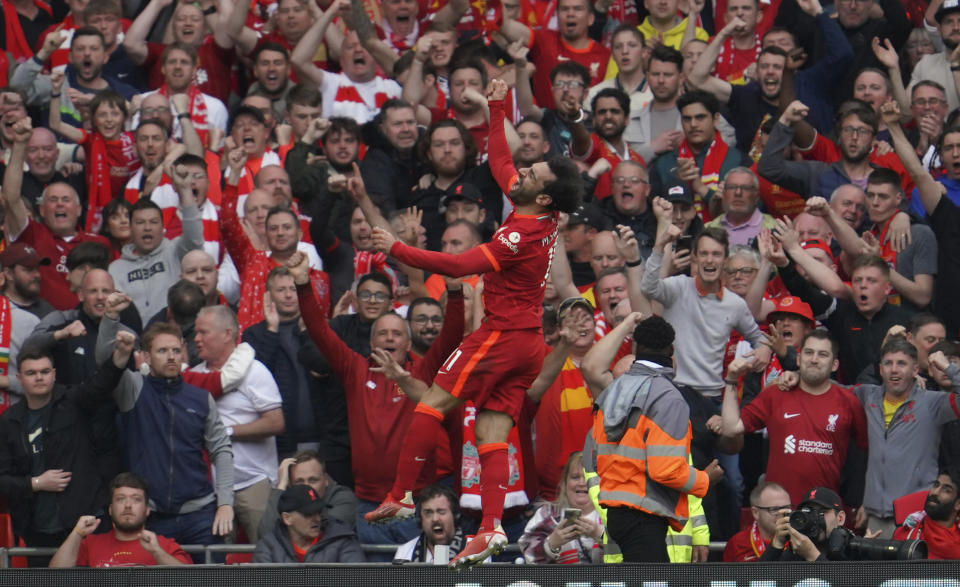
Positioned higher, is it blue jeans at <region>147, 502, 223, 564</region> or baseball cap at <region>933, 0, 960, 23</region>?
baseball cap at <region>933, 0, 960, 23</region>

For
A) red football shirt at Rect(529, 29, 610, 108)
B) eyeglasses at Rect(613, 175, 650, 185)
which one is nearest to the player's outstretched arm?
eyeglasses at Rect(613, 175, 650, 185)

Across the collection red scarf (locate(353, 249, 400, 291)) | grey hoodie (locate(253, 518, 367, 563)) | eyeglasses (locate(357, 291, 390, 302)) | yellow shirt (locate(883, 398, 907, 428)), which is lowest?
Result: grey hoodie (locate(253, 518, 367, 563))

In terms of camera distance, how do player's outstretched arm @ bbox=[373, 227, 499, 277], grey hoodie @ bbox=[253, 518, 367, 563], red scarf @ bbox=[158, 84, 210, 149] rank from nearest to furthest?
player's outstretched arm @ bbox=[373, 227, 499, 277]
grey hoodie @ bbox=[253, 518, 367, 563]
red scarf @ bbox=[158, 84, 210, 149]

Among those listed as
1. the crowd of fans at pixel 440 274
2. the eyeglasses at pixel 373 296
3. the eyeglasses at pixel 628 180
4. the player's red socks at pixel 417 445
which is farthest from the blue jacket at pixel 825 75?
the player's red socks at pixel 417 445

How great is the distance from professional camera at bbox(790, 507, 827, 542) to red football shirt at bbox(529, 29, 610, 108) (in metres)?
7.20

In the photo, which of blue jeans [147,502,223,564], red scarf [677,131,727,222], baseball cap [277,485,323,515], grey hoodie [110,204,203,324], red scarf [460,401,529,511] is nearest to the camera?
baseball cap [277,485,323,515]

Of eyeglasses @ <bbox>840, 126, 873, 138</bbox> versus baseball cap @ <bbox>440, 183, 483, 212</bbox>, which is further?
eyeglasses @ <bbox>840, 126, 873, 138</bbox>

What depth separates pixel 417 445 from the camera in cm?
983

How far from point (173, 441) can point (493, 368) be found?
313cm

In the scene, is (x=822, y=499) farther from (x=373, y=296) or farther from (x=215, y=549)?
(x=215, y=549)

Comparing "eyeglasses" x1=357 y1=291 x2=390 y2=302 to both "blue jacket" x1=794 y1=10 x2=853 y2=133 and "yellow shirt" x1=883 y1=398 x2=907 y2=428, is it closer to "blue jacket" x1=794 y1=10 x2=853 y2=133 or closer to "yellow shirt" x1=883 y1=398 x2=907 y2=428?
"yellow shirt" x1=883 y1=398 x2=907 y2=428

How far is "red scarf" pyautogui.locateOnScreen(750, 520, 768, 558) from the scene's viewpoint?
11.0 m

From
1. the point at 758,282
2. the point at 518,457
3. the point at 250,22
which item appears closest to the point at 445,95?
the point at 250,22

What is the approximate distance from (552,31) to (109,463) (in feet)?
22.6
